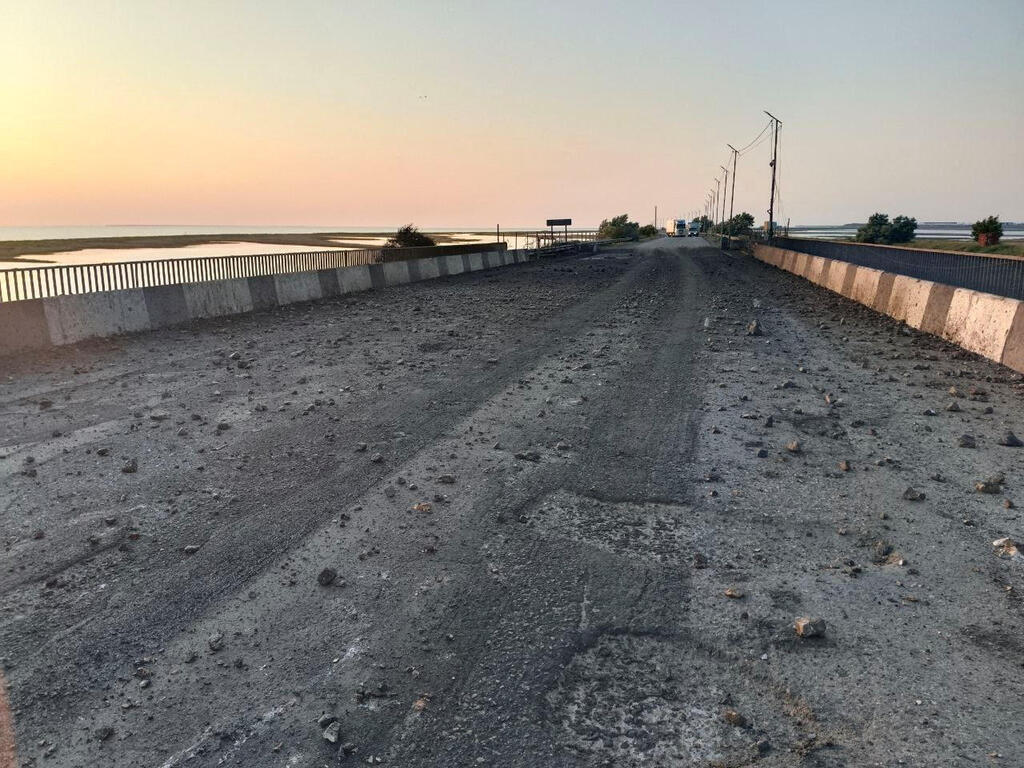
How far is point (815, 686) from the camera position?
3186mm

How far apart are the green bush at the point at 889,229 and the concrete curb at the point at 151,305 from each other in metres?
75.3

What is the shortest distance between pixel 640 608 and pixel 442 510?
5.64ft

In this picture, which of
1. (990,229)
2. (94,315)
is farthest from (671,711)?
(990,229)

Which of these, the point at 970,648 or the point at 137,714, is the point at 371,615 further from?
the point at 970,648

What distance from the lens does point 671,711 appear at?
9.89 ft

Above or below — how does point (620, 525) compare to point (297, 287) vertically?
below

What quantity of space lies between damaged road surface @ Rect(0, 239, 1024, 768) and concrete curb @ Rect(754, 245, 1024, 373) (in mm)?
1411

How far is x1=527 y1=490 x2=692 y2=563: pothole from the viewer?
4.47 m

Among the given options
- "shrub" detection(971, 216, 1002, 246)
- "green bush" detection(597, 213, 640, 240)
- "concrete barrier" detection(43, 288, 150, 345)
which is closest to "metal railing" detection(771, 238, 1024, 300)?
"concrete barrier" detection(43, 288, 150, 345)

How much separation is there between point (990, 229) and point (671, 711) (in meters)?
67.6


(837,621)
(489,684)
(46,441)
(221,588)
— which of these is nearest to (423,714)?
(489,684)

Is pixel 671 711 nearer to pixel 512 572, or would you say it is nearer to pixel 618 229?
pixel 512 572

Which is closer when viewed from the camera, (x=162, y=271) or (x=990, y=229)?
(x=162, y=271)

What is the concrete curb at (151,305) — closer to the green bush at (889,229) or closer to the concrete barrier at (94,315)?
the concrete barrier at (94,315)
